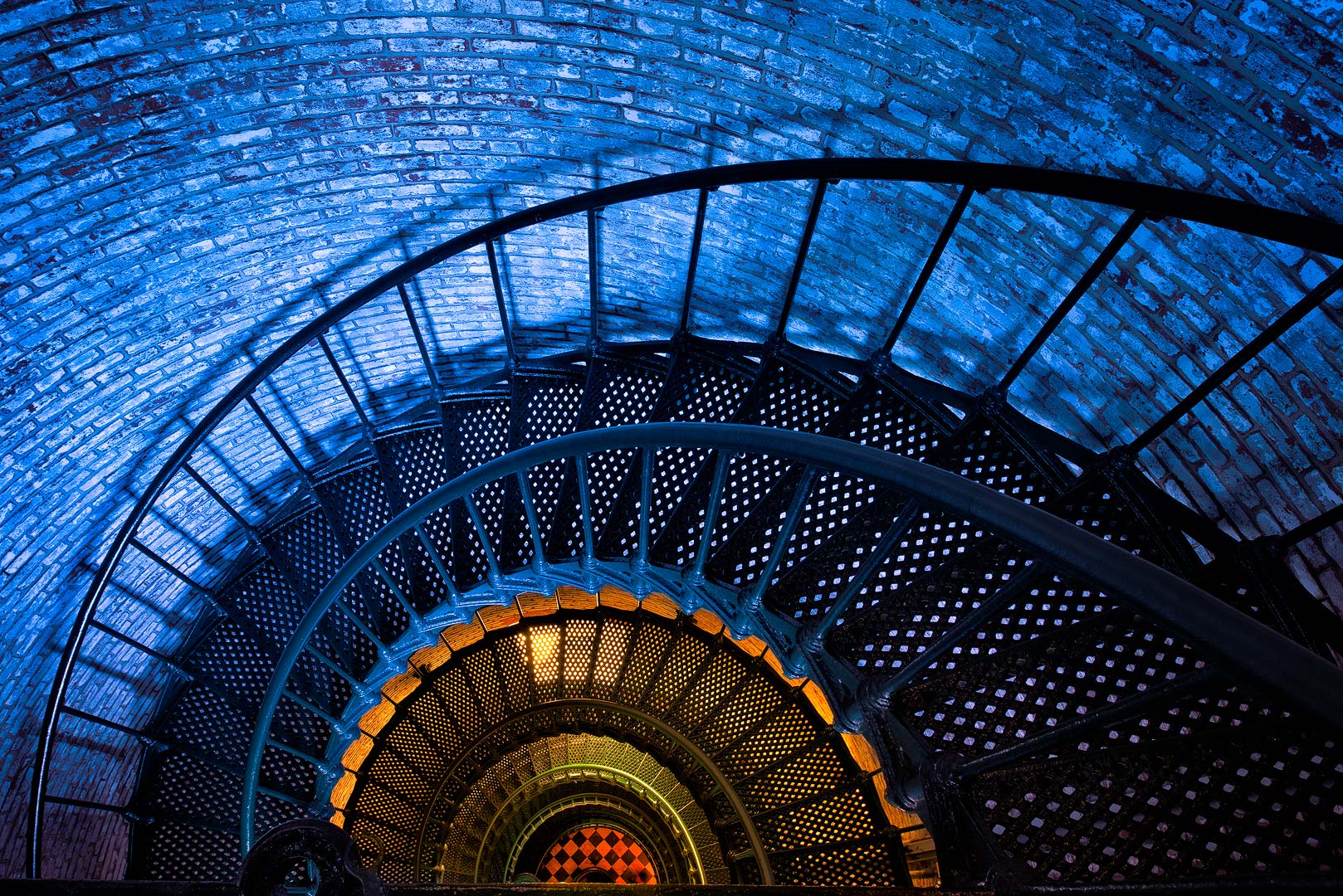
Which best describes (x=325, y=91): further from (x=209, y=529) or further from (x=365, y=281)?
(x=209, y=529)

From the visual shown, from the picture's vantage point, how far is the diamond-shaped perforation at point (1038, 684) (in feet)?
9.49

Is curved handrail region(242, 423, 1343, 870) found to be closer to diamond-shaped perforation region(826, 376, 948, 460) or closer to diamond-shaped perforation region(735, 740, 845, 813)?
diamond-shaped perforation region(826, 376, 948, 460)

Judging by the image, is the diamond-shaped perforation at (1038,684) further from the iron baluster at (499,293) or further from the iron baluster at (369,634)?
the iron baluster at (369,634)

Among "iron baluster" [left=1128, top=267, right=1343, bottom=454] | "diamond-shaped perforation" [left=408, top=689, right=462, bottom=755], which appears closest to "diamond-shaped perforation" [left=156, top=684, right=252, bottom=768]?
"diamond-shaped perforation" [left=408, top=689, right=462, bottom=755]

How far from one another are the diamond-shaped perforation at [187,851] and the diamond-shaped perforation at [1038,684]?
5.88 metres

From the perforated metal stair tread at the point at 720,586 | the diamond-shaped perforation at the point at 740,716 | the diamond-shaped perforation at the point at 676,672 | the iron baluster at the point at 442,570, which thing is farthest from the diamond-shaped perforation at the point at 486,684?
the diamond-shaped perforation at the point at 740,716

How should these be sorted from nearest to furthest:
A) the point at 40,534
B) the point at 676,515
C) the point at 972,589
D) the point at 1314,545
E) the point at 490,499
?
A: the point at 1314,545 < the point at 972,589 < the point at 676,515 < the point at 40,534 < the point at 490,499

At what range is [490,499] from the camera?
5188 millimetres

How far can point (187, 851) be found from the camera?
6117 millimetres

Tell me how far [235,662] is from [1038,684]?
5.81 metres

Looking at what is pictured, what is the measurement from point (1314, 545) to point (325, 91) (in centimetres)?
445

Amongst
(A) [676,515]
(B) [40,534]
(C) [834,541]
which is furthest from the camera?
(B) [40,534]

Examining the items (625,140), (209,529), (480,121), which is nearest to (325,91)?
(480,121)

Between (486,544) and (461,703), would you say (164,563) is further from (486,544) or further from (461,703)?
(461,703)
